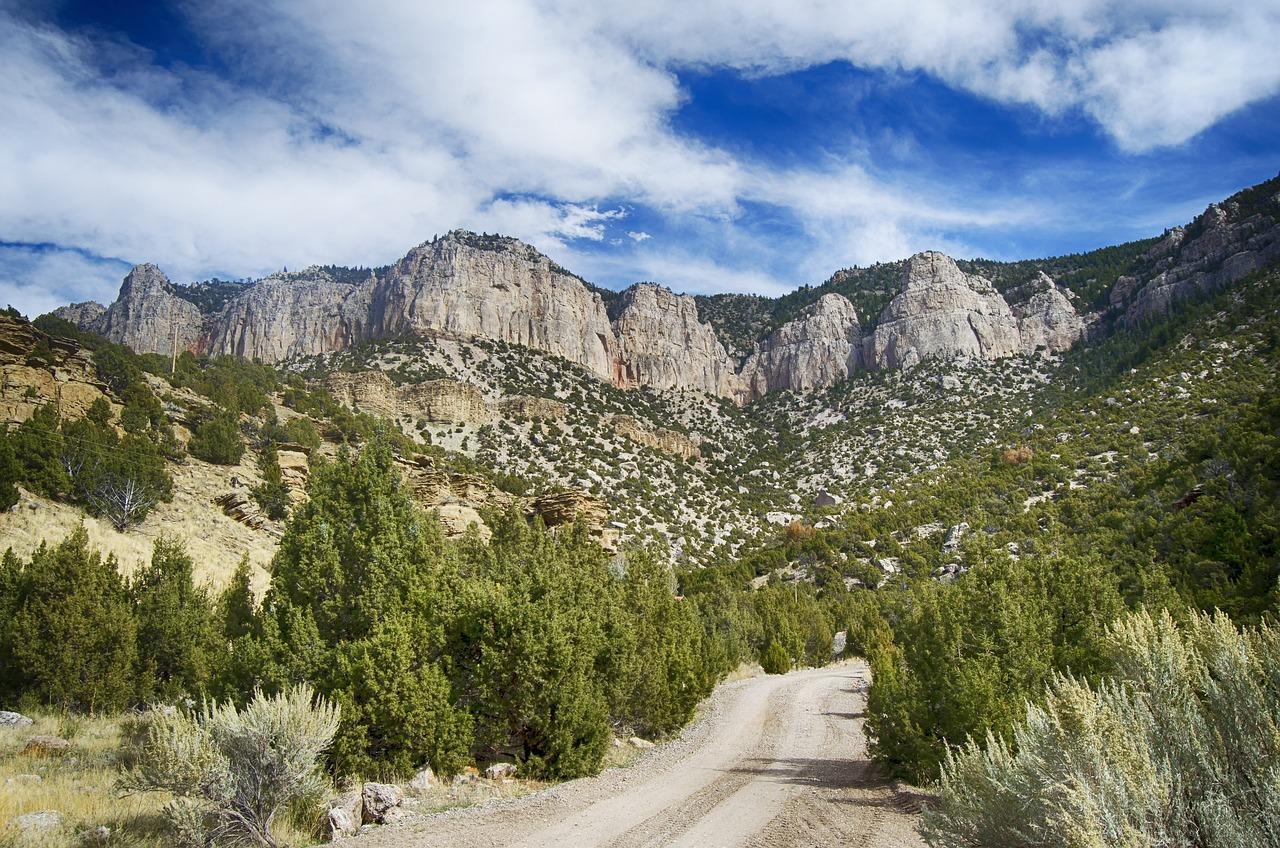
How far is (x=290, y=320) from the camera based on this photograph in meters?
114

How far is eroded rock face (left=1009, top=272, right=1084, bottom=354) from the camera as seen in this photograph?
8250cm

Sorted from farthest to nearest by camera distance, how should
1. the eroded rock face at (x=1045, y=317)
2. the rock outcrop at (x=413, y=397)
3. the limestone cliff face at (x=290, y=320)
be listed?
1. the limestone cliff face at (x=290, y=320)
2. the eroded rock face at (x=1045, y=317)
3. the rock outcrop at (x=413, y=397)

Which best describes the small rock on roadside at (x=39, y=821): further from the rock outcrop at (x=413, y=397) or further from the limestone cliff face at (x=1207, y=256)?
the limestone cliff face at (x=1207, y=256)

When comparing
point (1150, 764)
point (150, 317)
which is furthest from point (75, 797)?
point (150, 317)

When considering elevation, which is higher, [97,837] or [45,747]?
[45,747]

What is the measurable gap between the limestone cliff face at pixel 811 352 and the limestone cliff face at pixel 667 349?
4.42m

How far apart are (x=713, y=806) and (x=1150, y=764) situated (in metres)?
7.74

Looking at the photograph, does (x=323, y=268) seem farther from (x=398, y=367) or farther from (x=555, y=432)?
(x=555, y=432)

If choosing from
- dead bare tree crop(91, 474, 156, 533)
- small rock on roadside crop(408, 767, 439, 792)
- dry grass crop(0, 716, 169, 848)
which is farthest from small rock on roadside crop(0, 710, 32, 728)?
dead bare tree crop(91, 474, 156, 533)

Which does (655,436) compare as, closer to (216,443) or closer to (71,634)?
(216,443)

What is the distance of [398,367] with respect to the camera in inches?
3051

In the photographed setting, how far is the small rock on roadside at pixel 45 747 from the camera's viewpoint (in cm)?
1110

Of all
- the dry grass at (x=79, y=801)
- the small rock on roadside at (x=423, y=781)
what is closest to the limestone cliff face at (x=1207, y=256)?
the small rock on roadside at (x=423, y=781)

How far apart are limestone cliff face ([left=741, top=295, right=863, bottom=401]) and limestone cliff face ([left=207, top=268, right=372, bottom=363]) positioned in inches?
2523
